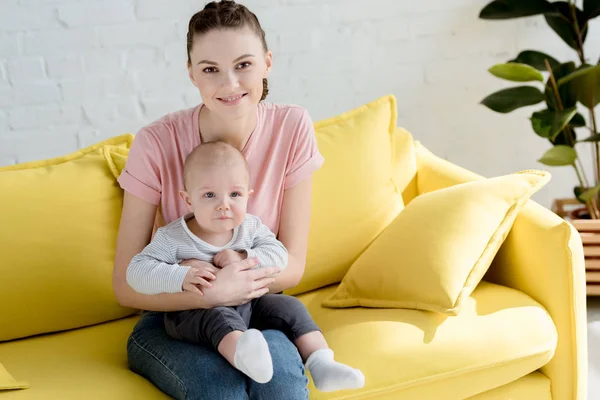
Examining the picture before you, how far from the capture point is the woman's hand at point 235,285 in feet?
5.63

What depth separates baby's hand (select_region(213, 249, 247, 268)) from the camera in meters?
1.77

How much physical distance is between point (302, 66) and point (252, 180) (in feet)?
4.37

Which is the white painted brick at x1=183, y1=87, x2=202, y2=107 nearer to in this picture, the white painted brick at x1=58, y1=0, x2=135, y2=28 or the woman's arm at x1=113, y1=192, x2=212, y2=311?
the white painted brick at x1=58, y1=0, x2=135, y2=28

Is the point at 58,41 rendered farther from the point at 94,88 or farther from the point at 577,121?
the point at 577,121

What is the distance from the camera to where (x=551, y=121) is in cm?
293

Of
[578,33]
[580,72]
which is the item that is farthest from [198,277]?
[578,33]

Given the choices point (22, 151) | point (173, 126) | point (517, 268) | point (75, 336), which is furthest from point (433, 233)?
point (22, 151)

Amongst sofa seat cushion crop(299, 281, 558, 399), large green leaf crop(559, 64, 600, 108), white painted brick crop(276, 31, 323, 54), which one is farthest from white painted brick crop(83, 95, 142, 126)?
large green leaf crop(559, 64, 600, 108)

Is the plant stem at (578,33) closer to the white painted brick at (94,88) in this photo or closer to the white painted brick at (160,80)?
the white painted brick at (160,80)

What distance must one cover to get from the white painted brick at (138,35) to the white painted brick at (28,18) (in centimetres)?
17

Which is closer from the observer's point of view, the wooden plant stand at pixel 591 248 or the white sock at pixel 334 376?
the white sock at pixel 334 376

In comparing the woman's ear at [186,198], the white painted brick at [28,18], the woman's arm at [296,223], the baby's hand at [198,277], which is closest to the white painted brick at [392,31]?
the white painted brick at [28,18]

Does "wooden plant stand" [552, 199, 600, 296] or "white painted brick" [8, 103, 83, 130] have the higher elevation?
"white painted brick" [8, 103, 83, 130]

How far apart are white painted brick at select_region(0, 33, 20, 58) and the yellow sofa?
103 cm
